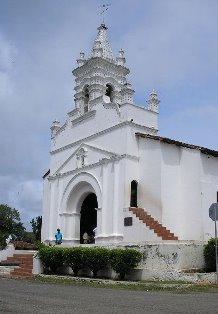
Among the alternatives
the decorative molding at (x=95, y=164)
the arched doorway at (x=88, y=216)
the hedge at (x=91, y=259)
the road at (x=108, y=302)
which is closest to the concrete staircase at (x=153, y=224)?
the hedge at (x=91, y=259)

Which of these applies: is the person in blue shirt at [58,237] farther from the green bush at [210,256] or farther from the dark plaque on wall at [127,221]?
the green bush at [210,256]

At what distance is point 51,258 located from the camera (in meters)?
18.9

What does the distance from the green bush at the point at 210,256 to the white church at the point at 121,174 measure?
145 centimetres

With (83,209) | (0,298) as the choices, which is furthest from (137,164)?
(0,298)

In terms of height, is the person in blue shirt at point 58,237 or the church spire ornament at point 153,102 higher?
the church spire ornament at point 153,102

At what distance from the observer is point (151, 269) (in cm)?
1627

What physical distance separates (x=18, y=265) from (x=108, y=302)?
1397cm

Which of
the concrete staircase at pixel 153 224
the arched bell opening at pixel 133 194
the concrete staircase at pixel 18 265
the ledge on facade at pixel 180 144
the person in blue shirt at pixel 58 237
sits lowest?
the concrete staircase at pixel 18 265

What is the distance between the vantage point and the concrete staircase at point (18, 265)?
66.6ft

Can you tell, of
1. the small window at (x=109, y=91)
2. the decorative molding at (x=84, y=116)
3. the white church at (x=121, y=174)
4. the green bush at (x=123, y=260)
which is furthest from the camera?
the small window at (x=109, y=91)

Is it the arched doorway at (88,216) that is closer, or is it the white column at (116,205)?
the white column at (116,205)

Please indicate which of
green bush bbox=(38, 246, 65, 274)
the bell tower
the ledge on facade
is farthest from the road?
the bell tower

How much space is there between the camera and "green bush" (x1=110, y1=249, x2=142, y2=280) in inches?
642

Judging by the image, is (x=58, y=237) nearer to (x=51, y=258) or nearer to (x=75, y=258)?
(x=51, y=258)
